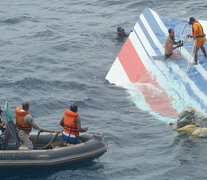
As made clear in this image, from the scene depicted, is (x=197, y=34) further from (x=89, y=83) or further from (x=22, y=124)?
(x=22, y=124)

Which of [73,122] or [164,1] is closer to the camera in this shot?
[73,122]

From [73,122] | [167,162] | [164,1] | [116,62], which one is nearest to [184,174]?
[167,162]

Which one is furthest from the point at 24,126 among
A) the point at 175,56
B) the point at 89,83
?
the point at 175,56

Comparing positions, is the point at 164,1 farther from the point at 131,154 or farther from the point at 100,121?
the point at 131,154

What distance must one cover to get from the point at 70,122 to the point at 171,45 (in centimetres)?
860

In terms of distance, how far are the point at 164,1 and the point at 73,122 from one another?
61.4 feet

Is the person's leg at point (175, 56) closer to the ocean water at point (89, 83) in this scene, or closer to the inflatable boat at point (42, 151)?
the ocean water at point (89, 83)

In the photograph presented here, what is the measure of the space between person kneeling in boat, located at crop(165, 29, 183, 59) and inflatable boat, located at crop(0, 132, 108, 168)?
8.06 metres

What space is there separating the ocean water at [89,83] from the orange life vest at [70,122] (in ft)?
3.23

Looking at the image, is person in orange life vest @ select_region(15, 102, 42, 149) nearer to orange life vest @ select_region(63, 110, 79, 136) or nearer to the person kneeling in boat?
orange life vest @ select_region(63, 110, 79, 136)

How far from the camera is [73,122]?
49.1 ft

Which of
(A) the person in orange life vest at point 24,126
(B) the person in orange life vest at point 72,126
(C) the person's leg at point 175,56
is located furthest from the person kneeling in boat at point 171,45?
(A) the person in orange life vest at point 24,126

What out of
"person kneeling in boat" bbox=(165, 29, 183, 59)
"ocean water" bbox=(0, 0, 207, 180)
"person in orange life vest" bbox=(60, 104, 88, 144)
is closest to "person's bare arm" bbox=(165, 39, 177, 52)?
"person kneeling in boat" bbox=(165, 29, 183, 59)

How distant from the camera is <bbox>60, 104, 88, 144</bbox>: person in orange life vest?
1490cm
